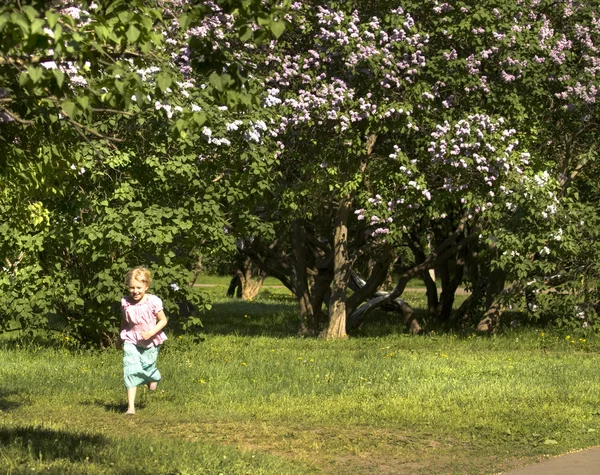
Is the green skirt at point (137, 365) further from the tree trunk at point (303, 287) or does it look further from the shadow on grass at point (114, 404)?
the tree trunk at point (303, 287)


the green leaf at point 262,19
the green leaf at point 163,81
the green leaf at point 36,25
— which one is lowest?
the green leaf at point 163,81

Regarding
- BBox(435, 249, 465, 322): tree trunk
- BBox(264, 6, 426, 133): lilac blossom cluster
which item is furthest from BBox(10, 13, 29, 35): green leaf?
BBox(435, 249, 465, 322): tree trunk

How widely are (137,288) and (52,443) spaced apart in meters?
2.31

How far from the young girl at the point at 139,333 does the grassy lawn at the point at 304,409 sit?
368mm

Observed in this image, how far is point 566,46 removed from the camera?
1773 centimetres

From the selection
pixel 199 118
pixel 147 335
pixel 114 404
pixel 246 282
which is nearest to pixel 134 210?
pixel 114 404

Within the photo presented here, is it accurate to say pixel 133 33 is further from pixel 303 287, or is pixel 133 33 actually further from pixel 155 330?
pixel 303 287

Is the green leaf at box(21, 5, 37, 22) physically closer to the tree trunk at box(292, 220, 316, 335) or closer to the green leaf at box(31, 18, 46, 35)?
the green leaf at box(31, 18, 46, 35)

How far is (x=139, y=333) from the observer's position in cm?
1066

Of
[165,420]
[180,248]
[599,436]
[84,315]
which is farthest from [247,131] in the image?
[599,436]

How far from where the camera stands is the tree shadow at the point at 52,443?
828cm

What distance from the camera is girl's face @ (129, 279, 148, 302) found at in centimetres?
1063

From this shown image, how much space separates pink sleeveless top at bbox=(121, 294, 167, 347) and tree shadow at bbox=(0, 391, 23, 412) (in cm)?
149

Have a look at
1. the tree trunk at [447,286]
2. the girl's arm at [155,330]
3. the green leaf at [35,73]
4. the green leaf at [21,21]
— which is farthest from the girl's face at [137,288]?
the tree trunk at [447,286]
